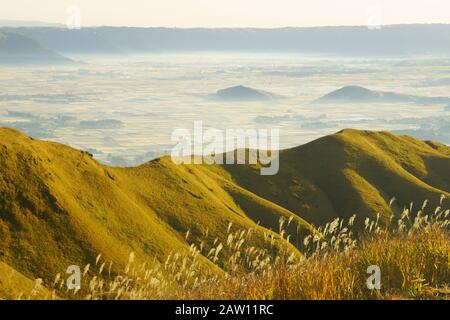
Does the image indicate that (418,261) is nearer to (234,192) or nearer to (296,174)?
(234,192)

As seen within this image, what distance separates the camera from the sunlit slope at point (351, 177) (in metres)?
86.3

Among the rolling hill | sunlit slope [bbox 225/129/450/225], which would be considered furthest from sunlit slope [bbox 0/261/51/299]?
sunlit slope [bbox 225/129/450/225]

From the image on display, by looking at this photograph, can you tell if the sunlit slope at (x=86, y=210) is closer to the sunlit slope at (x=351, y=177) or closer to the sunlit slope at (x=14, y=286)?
the sunlit slope at (x=14, y=286)

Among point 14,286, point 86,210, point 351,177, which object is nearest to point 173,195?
point 86,210

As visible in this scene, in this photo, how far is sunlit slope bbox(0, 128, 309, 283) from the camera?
46.0 m

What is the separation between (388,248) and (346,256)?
3.38 ft

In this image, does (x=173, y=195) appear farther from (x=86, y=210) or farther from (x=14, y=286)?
(x=14, y=286)

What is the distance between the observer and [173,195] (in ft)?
222

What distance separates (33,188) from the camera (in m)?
50.1

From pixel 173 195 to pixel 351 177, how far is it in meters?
35.8

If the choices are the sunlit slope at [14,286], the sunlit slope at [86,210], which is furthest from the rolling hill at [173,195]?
the sunlit slope at [14,286]

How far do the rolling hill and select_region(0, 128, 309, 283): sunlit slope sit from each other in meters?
0.10

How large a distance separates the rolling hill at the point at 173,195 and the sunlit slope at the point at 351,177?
0.58 feet

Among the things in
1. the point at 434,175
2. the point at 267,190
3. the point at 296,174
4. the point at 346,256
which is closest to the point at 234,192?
the point at 267,190
